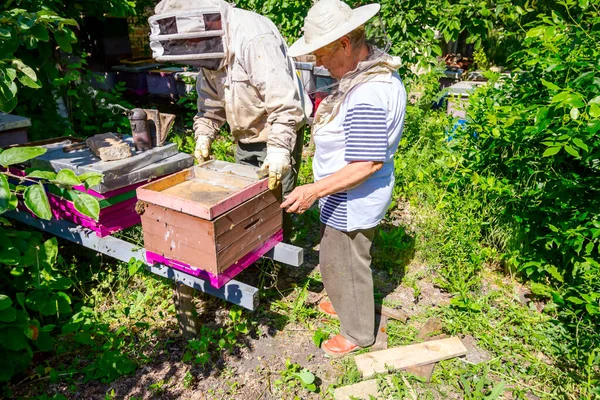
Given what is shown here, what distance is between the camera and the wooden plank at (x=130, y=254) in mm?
2340

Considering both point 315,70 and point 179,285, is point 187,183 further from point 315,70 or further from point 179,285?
point 315,70

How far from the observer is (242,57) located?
8.50ft

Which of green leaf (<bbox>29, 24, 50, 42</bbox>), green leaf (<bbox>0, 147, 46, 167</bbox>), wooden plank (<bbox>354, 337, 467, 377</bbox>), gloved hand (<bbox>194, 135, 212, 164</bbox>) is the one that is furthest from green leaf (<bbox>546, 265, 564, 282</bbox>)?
green leaf (<bbox>29, 24, 50, 42</bbox>)

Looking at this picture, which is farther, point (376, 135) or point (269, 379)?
point (269, 379)

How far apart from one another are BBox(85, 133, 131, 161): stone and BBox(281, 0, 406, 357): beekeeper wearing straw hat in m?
1.05

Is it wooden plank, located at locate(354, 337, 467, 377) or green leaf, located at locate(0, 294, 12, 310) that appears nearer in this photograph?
green leaf, located at locate(0, 294, 12, 310)

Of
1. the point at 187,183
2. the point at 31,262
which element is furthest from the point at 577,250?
the point at 31,262

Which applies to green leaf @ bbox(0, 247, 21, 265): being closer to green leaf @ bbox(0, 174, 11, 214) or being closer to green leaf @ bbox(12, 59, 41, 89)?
green leaf @ bbox(0, 174, 11, 214)

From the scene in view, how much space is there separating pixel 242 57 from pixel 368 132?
0.96 meters

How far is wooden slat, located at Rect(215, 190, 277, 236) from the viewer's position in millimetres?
2162

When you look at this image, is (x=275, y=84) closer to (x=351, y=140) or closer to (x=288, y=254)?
(x=351, y=140)

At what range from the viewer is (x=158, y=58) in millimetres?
2539

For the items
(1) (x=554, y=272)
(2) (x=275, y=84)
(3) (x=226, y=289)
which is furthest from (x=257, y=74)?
(1) (x=554, y=272)

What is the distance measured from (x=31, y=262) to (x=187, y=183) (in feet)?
2.95
